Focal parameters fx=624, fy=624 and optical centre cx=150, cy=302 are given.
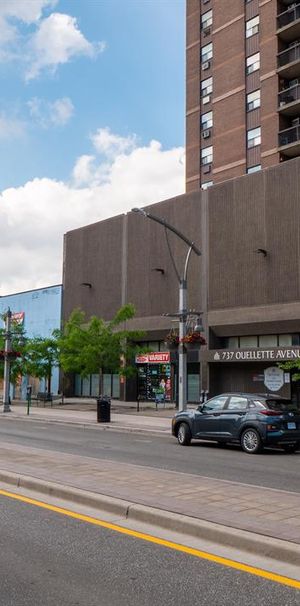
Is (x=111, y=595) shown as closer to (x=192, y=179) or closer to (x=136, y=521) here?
(x=136, y=521)

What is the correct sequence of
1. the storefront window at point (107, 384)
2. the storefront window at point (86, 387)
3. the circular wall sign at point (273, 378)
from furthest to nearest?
the storefront window at point (86, 387)
the storefront window at point (107, 384)
the circular wall sign at point (273, 378)

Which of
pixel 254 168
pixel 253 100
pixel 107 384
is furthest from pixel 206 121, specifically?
pixel 107 384

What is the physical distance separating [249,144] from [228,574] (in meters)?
44.9

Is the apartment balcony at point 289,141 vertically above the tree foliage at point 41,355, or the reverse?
the apartment balcony at point 289,141

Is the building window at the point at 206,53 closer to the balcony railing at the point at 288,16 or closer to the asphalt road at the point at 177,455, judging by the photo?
the balcony railing at the point at 288,16

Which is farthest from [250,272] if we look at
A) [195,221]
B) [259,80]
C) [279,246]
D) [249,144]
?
[259,80]

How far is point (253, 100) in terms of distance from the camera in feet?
156

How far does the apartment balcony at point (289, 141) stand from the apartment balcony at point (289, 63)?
421 cm

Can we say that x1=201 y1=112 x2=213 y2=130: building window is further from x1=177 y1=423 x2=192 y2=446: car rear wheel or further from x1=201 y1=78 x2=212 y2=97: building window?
x1=177 y1=423 x2=192 y2=446: car rear wheel

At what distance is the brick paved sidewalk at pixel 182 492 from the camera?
6.81m

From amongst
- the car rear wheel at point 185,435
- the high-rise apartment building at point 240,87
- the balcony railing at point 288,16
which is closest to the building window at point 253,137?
the high-rise apartment building at point 240,87

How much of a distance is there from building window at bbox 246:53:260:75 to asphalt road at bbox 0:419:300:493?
117 ft

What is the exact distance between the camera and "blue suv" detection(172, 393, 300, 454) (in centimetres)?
1551

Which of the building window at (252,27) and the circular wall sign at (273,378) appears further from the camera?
the building window at (252,27)
